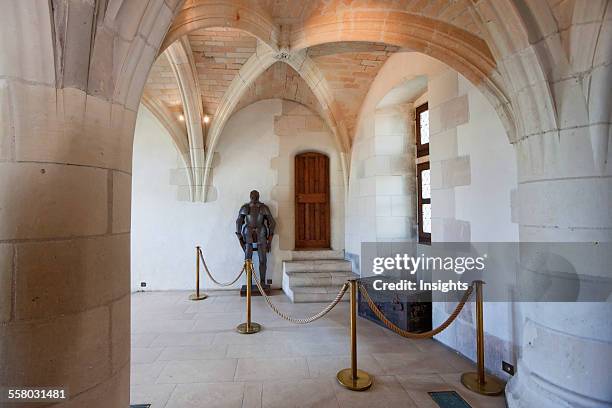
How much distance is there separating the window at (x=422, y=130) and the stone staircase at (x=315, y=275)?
2121 mm

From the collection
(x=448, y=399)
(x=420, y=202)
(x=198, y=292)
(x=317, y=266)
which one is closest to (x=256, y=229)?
(x=317, y=266)

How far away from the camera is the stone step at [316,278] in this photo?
14.5 ft

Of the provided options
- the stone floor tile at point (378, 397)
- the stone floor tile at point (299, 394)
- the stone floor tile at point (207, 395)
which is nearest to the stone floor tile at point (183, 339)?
the stone floor tile at point (207, 395)

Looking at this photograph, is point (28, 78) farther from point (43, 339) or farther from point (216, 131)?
point (216, 131)

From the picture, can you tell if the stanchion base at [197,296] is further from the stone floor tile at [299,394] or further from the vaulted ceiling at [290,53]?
the stone floor tile at [299,394]

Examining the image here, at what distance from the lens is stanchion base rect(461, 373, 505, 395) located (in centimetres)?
208

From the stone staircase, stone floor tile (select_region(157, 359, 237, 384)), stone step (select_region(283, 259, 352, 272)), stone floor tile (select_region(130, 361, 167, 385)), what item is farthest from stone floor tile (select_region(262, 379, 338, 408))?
stone step (select_region(283, 259, 352, 272))

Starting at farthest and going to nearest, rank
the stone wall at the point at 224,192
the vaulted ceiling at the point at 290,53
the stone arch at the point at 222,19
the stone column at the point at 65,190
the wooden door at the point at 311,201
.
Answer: the wooden door at the point at 311,201 → the stone wall at the point at 224,192 → the vaulted ceiling at the point at 290,53 → the stone arch at the point at 222,19 → the stone column at the point at 65,190

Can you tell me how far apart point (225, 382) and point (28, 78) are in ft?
7.09

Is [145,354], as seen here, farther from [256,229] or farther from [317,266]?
[317,266]

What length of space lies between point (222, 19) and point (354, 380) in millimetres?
3020

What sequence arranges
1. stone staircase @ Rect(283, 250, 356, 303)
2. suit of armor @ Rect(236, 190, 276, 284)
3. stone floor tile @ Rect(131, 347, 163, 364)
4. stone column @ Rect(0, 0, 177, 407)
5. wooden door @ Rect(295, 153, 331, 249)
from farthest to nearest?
wooden door @ Rect(295, 153, 331, 249) < suit of armor @ Rect(236, 190, 276, 284) < stone staircase @ Rect(283, 250, 356, 303) < stone floor tile @ Rect(131, 347, 163, 364) < stone column @ Rect(0, 0, 177, 407)

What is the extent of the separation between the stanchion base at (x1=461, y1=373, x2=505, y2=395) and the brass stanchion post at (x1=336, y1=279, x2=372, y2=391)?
2.33 feet

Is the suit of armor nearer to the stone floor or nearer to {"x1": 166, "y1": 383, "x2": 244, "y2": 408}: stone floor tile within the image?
the stone floor
